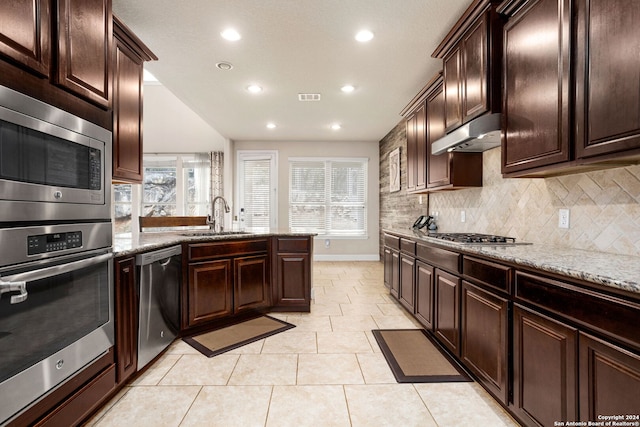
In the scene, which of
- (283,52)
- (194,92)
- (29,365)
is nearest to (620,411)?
(29,365)

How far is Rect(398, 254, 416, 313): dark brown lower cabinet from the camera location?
10.2 feet

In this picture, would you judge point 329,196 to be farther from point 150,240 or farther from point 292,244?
point 150,240

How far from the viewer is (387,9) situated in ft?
7.55

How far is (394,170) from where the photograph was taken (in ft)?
18.4

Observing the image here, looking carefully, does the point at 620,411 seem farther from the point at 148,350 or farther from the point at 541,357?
the point at 148,350

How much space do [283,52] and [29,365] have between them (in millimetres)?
2883

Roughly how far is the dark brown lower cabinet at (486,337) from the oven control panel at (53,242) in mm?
2188

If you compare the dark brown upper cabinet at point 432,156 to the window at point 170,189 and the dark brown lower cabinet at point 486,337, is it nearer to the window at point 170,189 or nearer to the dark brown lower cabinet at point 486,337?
the dark brown lower cabinet at point 486,337

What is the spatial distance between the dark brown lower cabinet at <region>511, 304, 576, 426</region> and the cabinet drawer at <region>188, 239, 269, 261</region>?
2328mm

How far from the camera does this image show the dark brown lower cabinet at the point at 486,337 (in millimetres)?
1664

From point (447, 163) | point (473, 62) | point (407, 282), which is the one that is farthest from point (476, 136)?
point (407, 282)

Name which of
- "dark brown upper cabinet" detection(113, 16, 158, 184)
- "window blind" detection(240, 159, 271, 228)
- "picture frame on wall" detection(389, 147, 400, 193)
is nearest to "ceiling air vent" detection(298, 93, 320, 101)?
"dark brown upper cabinet" detection(113, 16, 158, 184)

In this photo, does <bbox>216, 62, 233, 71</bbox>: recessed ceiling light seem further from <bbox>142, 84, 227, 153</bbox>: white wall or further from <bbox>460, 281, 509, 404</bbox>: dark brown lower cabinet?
<bbox>142, 84, 227, 153</bbox>: white wall

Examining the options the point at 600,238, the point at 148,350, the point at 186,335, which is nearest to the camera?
the point at 600,238
